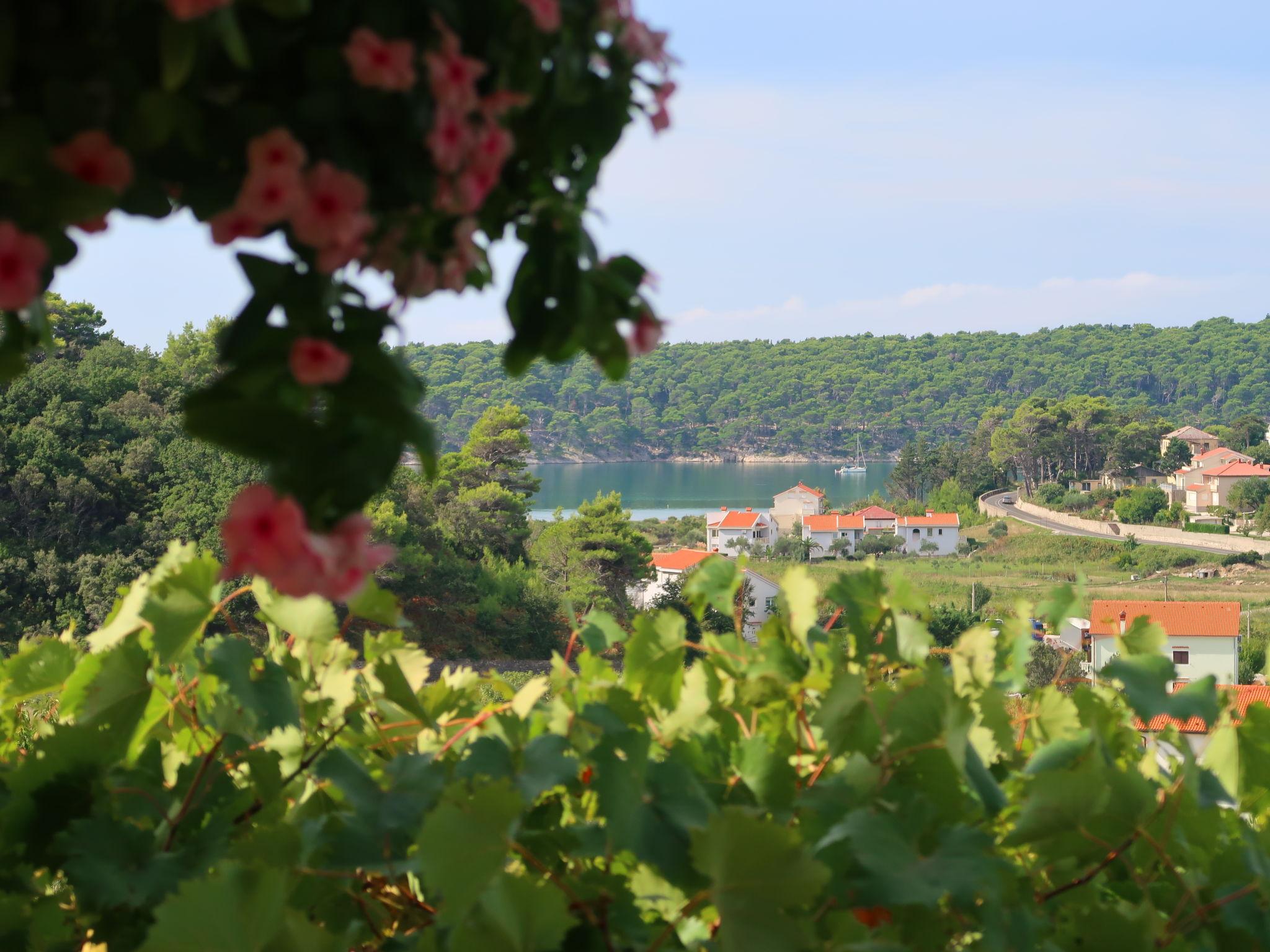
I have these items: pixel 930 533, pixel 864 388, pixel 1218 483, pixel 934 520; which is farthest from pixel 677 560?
pixel 864 388

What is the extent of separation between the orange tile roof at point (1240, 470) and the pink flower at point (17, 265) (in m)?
44.9

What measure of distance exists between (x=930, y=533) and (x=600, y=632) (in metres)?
36.3

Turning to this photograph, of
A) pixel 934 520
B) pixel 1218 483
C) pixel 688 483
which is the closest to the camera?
pixel 934 520

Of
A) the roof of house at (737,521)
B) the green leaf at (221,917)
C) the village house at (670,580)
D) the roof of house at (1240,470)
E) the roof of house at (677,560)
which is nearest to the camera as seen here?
the green leaf at (221,917)

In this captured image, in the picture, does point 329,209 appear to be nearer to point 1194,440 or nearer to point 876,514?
point 876,514

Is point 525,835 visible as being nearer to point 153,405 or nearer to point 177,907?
point 177,907

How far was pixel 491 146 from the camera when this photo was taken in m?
0.43

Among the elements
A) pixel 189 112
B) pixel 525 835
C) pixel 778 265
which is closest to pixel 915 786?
pixel 525 835

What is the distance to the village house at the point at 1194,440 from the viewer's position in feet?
147

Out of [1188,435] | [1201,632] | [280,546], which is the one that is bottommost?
[1201,632]

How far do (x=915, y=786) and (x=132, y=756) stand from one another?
0.64m

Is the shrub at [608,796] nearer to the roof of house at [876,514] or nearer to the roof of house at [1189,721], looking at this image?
the roof of house at [1189,721]

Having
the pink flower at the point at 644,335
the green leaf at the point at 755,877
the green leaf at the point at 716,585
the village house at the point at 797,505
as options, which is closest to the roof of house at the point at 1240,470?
the village house at the point at 797,505

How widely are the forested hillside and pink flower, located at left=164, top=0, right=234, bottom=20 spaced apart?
171ft
